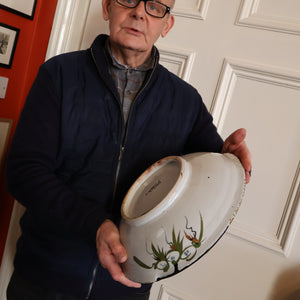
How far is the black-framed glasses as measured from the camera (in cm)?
81

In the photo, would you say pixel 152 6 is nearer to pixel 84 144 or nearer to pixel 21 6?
pixel 84 144

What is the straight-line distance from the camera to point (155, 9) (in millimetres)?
825

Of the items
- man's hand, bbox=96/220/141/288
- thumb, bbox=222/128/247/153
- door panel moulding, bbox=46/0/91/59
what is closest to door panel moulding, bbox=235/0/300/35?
thumb, bbox=222/128/247/153

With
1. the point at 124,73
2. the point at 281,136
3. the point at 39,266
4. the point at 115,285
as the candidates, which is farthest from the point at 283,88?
the point at 39,266

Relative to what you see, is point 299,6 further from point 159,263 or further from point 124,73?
point 159,263

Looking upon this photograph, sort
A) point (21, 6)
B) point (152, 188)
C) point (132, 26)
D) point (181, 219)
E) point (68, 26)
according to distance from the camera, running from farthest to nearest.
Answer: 1. point (68, 26)
2. point (21, 6)
3. point (132, 26)
4. point (152, 188)
5. point (181, 219)

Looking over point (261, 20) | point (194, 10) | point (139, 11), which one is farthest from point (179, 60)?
point (139, 11)

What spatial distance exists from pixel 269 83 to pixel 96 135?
0.57m

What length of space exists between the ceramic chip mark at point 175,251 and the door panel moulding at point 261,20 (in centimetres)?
71

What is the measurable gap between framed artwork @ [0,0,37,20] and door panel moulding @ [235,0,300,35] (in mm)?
704

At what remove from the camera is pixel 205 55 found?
1.12 m

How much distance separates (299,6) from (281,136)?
1.27ft

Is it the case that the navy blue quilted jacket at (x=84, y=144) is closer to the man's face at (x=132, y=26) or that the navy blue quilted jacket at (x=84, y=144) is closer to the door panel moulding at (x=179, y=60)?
the man's face at (x=132, y=26)

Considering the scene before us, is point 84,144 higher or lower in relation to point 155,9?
lower
